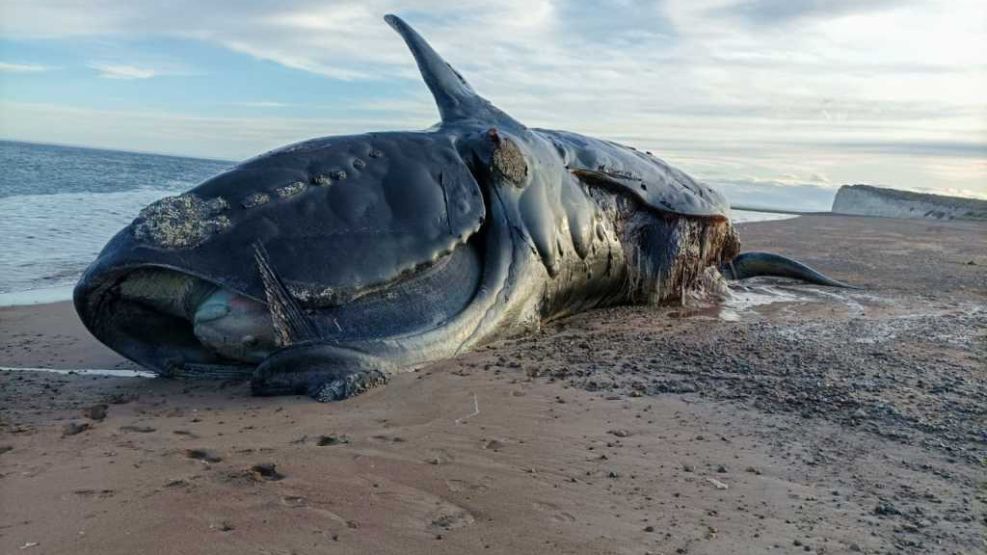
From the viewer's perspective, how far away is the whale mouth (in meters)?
4.59

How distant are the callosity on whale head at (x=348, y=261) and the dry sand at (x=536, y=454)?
0.68ft

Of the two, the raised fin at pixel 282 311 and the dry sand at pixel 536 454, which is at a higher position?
the raised fin at pixel 282 311

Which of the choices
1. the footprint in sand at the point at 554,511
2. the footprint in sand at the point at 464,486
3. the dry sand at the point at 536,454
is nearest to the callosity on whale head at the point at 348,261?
the dry sand at the point at 536,454

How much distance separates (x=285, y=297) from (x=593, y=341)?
2225mm

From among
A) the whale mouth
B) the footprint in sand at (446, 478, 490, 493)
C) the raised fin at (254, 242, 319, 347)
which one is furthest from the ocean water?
the footprint in sand at (446, 478, 490, 493)

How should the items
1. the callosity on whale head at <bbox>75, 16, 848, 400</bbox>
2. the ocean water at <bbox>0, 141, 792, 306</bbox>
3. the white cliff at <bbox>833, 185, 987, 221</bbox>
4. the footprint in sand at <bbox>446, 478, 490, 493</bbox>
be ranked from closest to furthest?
the footprint in sand at <bbox>446, 478, 490, 493</bbox> → the callosity on whale head at <bbox>75, 16, 848, 400</bbox> → the ocean water at <bbox>0, 141, 792, 306</bbox> → the white cliff at <bbox>833, 185, 987, 221</bbox>

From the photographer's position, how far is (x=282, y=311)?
15.1ft

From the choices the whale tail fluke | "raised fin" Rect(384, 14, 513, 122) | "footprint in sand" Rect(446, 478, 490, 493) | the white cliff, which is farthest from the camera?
the white cliff

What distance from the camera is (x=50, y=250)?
11039mm

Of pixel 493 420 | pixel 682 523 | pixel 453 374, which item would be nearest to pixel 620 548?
pixel 682 523

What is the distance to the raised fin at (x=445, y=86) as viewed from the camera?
22.2ft

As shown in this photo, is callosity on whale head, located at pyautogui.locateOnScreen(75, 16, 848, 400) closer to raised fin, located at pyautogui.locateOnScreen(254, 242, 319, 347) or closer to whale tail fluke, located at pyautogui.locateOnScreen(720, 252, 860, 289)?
raised fin, located at pyautogui.locateOnScreen(254, 242, 319, 347)

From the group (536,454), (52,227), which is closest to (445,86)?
(536,454)

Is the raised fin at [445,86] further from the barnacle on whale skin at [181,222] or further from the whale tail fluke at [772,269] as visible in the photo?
the whale tail fluke at [772,269]
